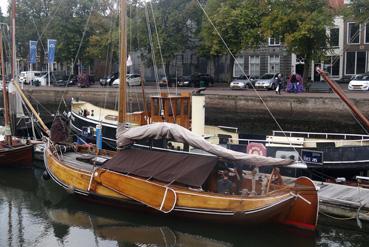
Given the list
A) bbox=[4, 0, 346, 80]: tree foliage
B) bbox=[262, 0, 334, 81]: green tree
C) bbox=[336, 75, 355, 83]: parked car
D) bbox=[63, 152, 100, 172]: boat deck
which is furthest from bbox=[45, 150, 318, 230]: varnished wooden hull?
bbox=[336, 75, 355, 83]: parked car

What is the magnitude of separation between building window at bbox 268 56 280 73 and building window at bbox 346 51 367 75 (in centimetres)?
683

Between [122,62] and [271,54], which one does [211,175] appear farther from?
[271,54]

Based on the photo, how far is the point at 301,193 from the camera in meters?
12.8

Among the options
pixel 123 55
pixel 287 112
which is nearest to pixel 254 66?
pixel 287 112

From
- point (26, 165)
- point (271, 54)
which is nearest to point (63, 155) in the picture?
point (26, 165)

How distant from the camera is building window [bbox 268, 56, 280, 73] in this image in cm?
4988

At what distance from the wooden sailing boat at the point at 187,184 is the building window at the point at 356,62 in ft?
117

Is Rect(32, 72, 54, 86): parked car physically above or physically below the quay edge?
above

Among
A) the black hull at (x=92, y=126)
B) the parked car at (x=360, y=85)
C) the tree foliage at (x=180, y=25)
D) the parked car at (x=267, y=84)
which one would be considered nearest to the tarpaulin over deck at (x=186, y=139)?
the black hull at (x=92, y=126)

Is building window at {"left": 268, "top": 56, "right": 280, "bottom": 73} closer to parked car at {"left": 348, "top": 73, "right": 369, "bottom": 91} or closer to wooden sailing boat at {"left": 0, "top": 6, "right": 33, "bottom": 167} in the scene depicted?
parked car at {"left": 348, "top": 73, "right": 369, "bottom": 91}

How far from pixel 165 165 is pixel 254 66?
38499 mm

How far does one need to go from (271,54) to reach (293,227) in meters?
38.3

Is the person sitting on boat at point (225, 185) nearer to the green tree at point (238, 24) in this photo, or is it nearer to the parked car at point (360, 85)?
the parked car at point (360, 85)

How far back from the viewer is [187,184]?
1382 centimetres
